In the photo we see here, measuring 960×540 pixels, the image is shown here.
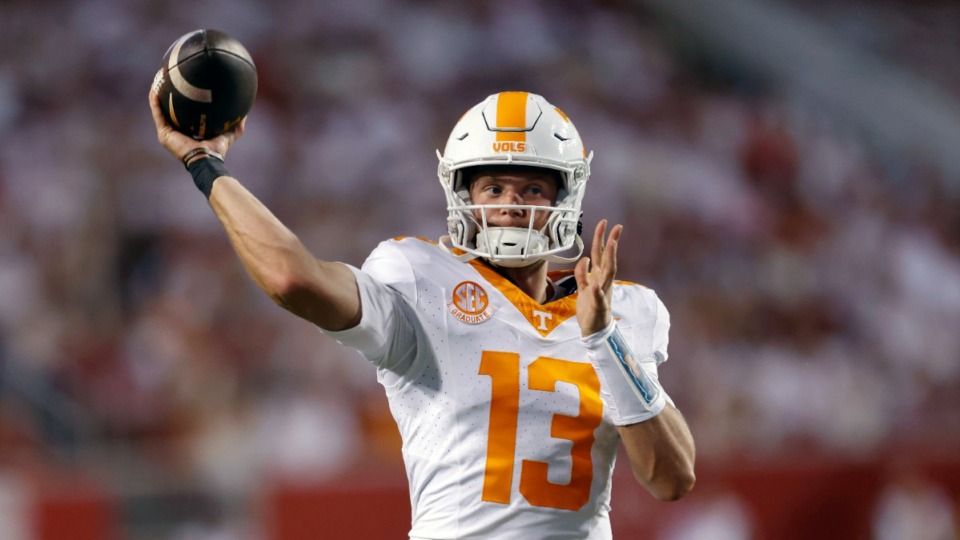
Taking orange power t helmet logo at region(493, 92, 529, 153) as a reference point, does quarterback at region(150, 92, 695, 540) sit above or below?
below

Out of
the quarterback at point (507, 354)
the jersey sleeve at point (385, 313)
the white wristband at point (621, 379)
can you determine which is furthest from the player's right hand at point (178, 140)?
the white wristband at point (621, 379)

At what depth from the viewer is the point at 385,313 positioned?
9.08ft

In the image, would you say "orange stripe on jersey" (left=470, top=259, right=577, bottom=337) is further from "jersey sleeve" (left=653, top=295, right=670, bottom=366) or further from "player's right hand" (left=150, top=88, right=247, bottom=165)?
"player's right hand" (left=150, top=88, right=247, bottom=165)

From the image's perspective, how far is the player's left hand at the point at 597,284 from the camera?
2.72 meters

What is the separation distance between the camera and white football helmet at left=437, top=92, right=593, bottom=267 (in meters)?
3.01

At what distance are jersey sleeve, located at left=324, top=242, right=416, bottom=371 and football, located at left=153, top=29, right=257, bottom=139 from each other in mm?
434

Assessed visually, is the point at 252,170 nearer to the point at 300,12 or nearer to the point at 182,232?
the point at 182,232

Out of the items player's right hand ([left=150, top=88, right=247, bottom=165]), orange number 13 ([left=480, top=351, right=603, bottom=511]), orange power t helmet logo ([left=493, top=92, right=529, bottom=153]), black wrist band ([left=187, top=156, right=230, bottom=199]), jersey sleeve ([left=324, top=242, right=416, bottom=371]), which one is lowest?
orange number 13 ([left=480, top=351, right=603, bottom=511])

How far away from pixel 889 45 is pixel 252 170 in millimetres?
7062

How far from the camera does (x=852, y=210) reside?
962cm

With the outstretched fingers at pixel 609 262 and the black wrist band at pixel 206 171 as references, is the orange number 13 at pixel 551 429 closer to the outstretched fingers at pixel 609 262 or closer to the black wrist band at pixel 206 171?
the outstretched fingers at pixel 609 262

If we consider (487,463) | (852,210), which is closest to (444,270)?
(487,463)

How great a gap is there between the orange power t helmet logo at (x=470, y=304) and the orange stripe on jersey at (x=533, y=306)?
58mm

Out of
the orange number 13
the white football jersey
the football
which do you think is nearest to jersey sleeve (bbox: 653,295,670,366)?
the white football jersey
